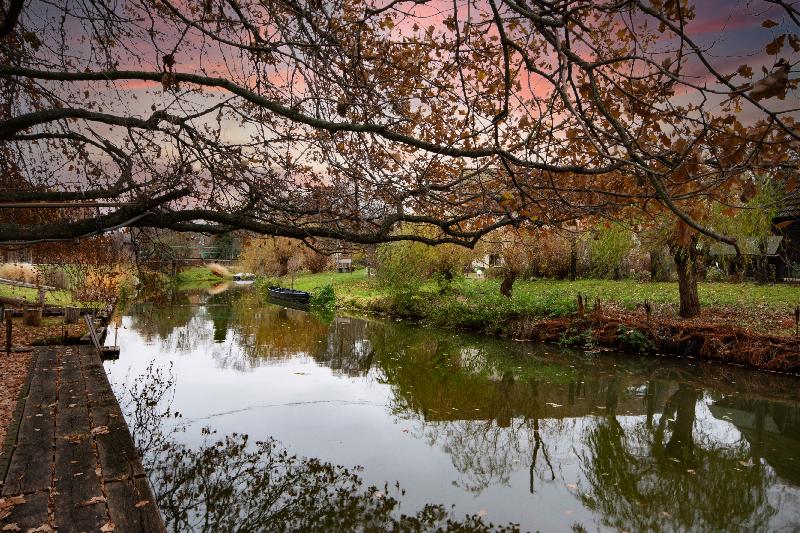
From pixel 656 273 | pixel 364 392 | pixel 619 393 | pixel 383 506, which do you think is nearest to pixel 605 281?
pixel 656 273

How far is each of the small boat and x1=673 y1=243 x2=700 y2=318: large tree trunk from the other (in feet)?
60.4

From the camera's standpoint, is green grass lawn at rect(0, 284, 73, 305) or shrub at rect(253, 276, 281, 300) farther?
shrub at rect(253, 276, 281, 300)

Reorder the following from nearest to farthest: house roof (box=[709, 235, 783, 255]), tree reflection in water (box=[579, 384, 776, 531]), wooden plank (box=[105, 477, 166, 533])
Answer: wooden plank (box=[105, 477, 166, 533]) → tree reflection in water (box=[579, 384, 776, 531]) → house roof (box=[709, 235, 783, 255])

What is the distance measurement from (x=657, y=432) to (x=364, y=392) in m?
5.14

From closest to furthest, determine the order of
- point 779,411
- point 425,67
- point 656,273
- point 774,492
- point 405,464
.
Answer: point 425,67 → point 774,492 → point 405,464 → point 779,411 → point 656,273

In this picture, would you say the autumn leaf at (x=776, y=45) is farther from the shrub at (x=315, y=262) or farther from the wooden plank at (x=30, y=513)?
the shrub at (x=315, y=262)

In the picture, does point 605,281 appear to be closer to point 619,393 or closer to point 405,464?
point 619,393

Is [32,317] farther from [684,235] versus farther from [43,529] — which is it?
[684,235]

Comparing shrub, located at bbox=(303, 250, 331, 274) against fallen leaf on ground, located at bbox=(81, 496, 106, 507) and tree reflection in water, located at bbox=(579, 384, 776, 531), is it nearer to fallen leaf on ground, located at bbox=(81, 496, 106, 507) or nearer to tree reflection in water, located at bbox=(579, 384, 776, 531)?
tree reflection in water, located at bbox=(579, 384, 776, 531)

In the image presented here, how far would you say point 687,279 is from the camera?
16.0m

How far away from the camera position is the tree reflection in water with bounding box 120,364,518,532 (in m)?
5.73

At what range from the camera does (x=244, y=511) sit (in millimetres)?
5934

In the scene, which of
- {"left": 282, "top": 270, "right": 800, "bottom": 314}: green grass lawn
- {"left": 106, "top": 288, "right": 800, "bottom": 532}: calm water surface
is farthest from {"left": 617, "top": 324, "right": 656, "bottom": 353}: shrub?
{"left": 282, "top": 270, "right": 800, "bottom": 314}: green grass lawn

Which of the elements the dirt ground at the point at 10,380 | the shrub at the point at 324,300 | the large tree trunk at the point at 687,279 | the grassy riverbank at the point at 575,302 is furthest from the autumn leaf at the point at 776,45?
the shrub at the point at 324,300
